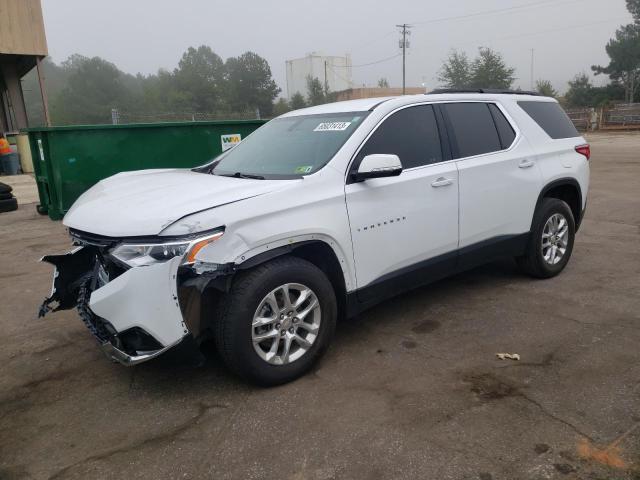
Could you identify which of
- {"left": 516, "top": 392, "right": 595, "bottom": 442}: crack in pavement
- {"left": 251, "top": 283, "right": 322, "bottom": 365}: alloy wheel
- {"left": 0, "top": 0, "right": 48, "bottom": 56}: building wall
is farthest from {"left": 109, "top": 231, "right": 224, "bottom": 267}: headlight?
{"left": 0, "top": 0, "right": 48, "bottom": 56}: building wall

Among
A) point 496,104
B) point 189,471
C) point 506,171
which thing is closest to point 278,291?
point 189,471

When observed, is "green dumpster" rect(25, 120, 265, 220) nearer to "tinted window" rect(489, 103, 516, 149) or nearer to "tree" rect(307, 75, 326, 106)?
"tinted window" rect(489, 103, 516, 149)

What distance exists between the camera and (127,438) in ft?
9.41

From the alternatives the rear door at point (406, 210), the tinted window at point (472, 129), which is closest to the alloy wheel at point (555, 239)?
the tinted window at point (472, 129)

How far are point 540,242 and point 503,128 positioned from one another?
111 centimetres

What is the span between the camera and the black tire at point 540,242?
15.9 ft

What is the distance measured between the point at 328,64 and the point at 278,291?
9538cm

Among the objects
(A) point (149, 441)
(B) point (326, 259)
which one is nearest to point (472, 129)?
(B) point (326, 259)

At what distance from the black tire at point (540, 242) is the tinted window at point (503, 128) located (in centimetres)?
70

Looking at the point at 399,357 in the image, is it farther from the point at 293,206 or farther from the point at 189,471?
the point at 189,471

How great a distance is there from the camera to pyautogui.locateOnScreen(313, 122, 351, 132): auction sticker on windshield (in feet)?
12.5

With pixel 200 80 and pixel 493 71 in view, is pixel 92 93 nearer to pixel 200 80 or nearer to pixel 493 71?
pixel 200 80

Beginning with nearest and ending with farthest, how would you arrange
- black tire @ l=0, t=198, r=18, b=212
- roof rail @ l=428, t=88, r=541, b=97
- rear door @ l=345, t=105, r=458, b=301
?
1. rear door @ l=345, t=105, r=458, b=301
2. roof rail @ l=428, t=88, r=541, b=97
3. black tire @ l=0, t=198, r=18, b=212

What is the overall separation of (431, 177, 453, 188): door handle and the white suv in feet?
0.10
